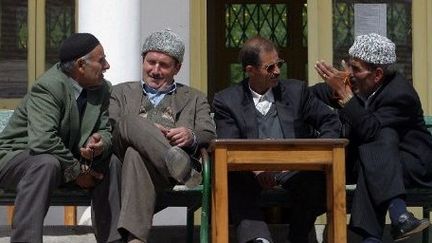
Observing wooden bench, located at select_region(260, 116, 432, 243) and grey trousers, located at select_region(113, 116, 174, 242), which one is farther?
wooden bench, located at select_region(260, 116, 432, 243)

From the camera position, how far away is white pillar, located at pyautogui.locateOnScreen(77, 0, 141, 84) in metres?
7.57

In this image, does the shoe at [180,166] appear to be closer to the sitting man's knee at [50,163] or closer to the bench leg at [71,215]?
the sitting man's knee at [50,163]

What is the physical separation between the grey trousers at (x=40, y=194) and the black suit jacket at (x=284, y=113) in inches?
27.0

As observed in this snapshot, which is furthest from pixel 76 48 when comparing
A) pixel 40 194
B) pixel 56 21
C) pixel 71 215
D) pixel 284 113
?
pixel 56 21

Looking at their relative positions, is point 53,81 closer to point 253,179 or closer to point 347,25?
point 253,179

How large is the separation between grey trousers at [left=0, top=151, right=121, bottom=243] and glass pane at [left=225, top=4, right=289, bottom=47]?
5732 mm

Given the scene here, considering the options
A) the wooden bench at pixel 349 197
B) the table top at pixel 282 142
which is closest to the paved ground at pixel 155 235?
the wooden bench at pixel 349 197

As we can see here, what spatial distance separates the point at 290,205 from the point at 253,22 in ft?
19.4

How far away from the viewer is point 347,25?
7.99 m

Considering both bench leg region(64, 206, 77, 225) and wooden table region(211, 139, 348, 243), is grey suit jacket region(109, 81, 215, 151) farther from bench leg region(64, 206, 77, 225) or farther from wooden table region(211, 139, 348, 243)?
bench leg region(64, 206, 77, 225)

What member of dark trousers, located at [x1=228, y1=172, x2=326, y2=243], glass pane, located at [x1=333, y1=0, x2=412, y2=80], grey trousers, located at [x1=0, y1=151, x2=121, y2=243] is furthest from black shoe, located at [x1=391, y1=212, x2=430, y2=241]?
glass pane, located at [x1=333, y1=0, x2=412, y2=80]

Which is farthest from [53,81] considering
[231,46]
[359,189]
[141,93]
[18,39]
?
[231,46]

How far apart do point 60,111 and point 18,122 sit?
27cm

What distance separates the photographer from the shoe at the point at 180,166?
5.76 metres
